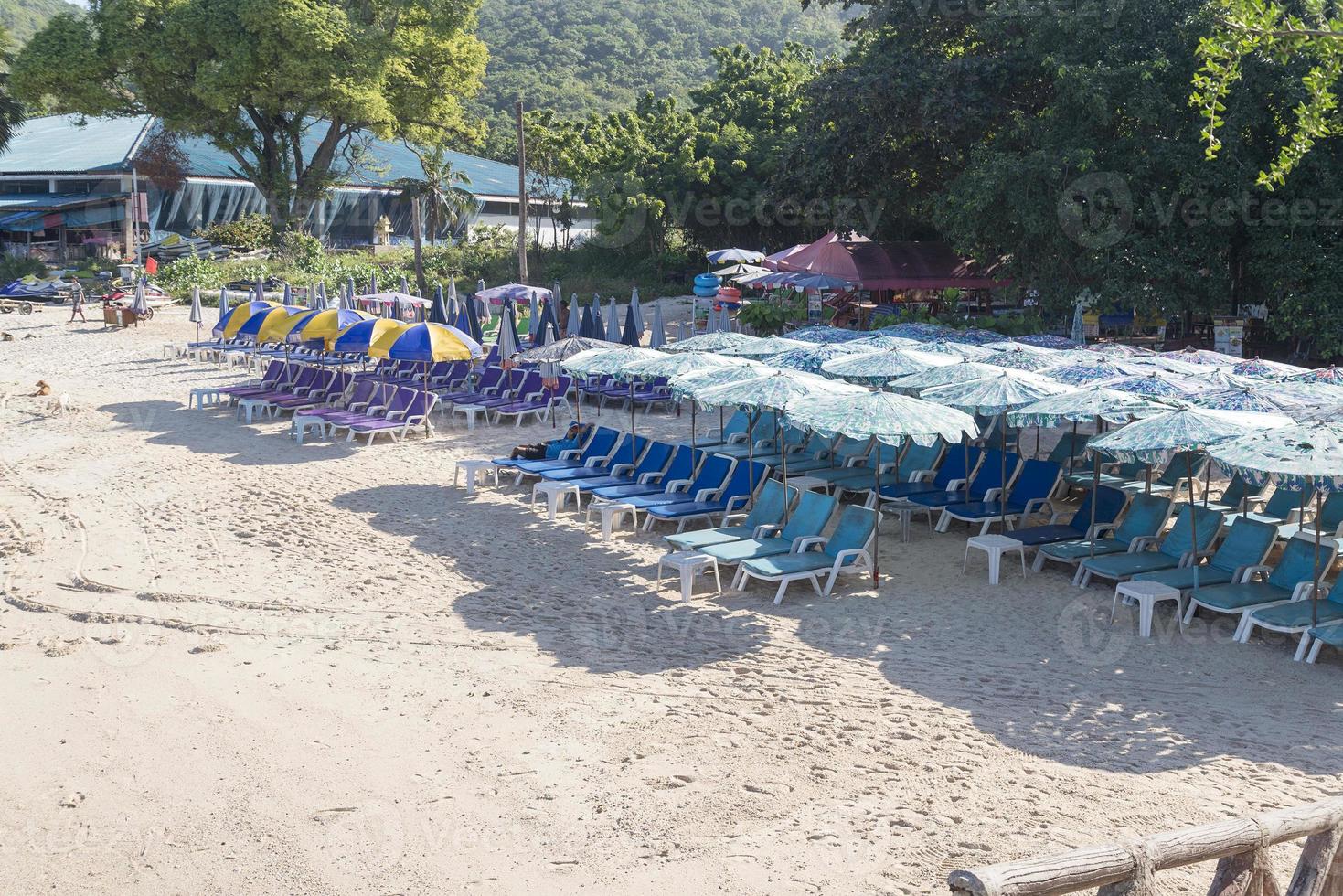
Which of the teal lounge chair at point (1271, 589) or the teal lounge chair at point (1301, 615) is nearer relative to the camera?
the teal lounge chair at point (1301, 615)

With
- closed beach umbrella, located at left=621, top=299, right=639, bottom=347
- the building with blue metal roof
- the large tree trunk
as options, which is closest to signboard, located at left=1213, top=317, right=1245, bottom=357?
closed beach umbrella, located at left=621, top=299, right=639, bottom=347

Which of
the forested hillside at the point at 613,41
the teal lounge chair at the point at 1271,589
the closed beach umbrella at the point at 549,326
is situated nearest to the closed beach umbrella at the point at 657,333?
the closed beach umbrella at the point at 549,326

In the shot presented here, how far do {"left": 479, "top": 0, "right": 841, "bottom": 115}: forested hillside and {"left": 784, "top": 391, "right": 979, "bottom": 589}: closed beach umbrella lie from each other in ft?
228

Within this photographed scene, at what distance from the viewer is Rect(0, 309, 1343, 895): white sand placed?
255 inches

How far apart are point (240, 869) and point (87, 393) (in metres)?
19.5

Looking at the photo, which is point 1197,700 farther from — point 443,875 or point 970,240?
point 970,240

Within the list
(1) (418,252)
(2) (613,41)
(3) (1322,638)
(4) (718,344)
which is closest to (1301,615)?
(3) (1322,638)

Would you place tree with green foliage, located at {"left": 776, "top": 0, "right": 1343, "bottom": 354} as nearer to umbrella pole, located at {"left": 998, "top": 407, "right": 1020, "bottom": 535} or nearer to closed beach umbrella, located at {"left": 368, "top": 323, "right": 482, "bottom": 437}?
umbrella pole, located at {"left": 998, "top": 407, "right": 1020, "bottom": 535}

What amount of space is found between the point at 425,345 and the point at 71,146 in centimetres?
4578

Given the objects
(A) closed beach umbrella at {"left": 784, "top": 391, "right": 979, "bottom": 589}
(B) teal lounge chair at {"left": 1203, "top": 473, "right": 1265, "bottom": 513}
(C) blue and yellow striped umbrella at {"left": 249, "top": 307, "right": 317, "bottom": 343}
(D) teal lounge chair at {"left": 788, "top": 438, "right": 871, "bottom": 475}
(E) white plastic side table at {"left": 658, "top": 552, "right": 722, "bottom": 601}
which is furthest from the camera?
(C) blue and yellow striped umbrella at {"left": 249, "top": 307, "right": 317, "bottom": 343}

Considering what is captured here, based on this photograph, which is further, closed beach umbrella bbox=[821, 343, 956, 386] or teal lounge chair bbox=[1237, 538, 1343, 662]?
closed beach umbrella bbox=[821, 343, 956, 386]

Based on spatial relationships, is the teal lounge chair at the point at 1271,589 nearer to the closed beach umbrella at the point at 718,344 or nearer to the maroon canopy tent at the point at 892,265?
the closed beach umbrella at the point at 718,344

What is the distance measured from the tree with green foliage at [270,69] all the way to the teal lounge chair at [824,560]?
3484cm

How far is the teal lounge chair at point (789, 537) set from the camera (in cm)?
1115
